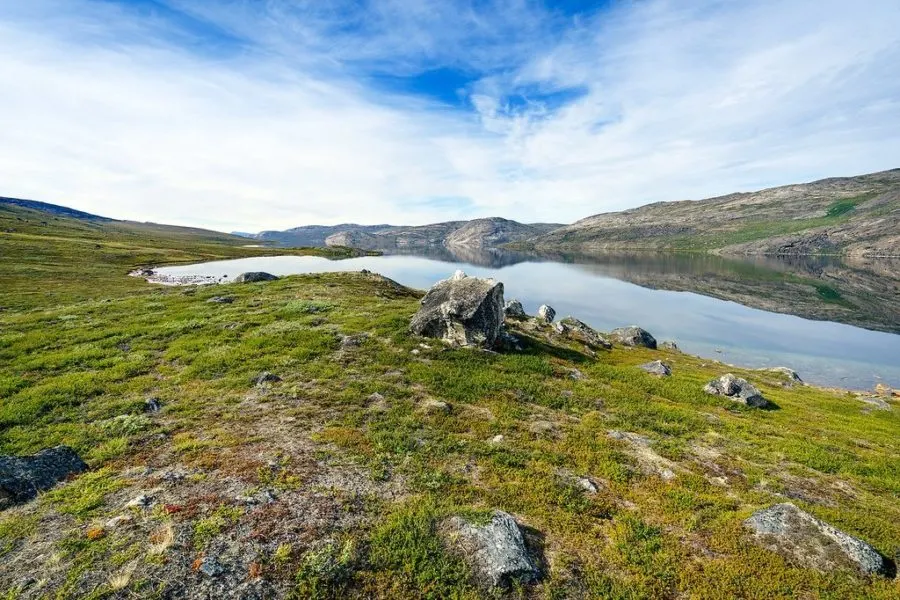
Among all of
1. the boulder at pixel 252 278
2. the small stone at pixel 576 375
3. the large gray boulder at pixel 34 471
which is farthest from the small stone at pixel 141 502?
the boulder at pixel 252 278

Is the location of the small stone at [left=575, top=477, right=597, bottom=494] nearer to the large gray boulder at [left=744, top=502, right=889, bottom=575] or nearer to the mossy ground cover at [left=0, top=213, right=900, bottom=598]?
the mossy ground cover at [left=0, top=213, right=900, bottom=598]

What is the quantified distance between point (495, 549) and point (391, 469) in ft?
18.0

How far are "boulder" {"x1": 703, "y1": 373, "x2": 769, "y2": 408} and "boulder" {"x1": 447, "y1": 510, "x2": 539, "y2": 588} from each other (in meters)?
23.7

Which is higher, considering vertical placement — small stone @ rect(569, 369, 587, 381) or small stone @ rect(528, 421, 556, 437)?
small stone @ rect(569, 369, 587, 381)

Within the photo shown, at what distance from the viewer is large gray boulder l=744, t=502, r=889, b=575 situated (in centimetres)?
1112

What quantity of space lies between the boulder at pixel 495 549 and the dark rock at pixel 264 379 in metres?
15.5

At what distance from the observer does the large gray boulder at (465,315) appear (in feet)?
101

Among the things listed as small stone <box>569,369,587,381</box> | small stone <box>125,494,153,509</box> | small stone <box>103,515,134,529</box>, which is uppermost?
small stone <box>103,515,134,529</box>

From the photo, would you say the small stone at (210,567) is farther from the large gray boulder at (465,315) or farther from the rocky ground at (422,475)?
the large gray boulder at (465,315)

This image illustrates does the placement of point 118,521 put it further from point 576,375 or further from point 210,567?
point 576,375

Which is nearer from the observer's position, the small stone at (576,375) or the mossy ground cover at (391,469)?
the mossy ground cover at (391,469)

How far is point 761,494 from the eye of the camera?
1509 centimetres

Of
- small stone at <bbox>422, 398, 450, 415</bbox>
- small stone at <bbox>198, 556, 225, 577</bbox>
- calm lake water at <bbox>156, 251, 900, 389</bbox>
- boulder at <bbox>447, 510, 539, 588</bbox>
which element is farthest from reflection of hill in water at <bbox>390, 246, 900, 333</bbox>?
small stone at <bbox>198, 556, 225, 577</bbox>

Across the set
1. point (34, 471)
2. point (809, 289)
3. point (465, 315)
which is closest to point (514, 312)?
point (465, 315)
